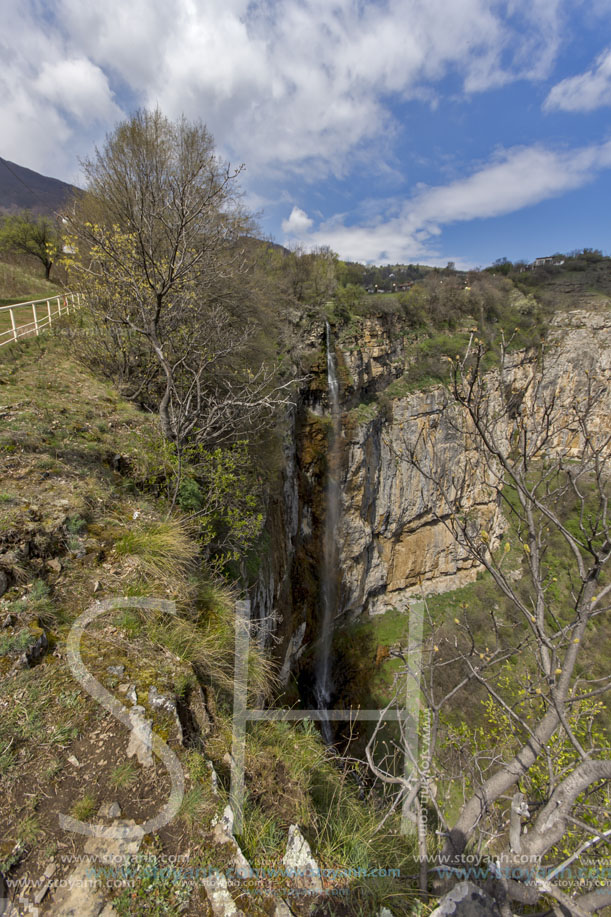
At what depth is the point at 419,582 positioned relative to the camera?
67.1 ft

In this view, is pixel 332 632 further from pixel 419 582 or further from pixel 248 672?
pixel 248 672

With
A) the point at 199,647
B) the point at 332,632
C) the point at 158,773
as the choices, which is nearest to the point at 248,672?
the point at 199,647

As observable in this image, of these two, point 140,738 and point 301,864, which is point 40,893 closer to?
point 140,738

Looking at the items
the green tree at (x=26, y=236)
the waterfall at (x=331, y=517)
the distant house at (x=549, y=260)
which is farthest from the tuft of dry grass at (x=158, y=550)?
the distant house at (x=549, y=260)

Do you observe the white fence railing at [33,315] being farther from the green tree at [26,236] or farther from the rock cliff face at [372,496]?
the green tree at [26,236]

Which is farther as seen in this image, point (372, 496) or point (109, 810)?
point (372, 496)

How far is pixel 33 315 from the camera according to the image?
29.4 feet

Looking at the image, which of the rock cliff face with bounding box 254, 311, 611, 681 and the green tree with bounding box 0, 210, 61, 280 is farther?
the green tree with bounding box 0, 210, 61, 280

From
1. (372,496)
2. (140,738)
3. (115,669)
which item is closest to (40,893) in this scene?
(140,738)

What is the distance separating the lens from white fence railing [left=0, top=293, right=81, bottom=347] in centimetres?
782

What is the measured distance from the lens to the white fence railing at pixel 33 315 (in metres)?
7.82

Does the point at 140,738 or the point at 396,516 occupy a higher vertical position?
the point at 140,738

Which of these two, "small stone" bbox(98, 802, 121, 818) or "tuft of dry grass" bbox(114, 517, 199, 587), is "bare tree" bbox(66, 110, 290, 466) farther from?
"small stone" bbox(98, 802, 121, 818)

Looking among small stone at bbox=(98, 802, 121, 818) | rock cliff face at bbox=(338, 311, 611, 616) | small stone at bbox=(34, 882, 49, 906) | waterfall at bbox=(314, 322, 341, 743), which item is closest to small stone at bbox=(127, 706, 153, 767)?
small stone at bbox=(98, 802, 121, 818)
